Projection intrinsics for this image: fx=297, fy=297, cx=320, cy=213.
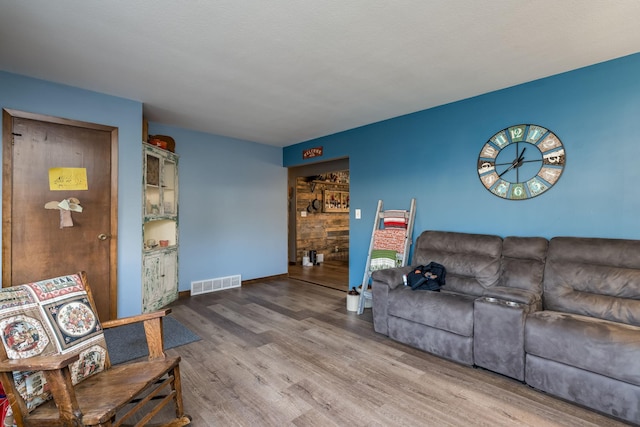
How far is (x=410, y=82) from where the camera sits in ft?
9.86

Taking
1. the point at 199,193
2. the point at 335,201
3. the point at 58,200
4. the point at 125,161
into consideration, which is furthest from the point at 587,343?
the point at 335,201

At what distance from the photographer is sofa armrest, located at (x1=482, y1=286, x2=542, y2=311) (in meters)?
2.39

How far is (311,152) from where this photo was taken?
209 inches

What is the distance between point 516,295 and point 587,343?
550 millimetres

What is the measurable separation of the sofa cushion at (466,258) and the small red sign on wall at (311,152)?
2.51 meters

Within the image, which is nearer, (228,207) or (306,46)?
(306,46)

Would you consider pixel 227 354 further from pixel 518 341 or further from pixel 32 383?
pixel 518 341

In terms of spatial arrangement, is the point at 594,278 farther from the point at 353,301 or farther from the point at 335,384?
the point at 353,301

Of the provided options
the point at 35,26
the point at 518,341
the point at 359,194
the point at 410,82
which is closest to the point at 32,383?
the point at 35,26

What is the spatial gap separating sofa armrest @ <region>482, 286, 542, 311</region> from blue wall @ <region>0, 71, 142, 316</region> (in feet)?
12.3

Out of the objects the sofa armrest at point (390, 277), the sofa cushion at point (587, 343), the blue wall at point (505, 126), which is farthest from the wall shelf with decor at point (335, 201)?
the sofa cushion at point (587, 343)

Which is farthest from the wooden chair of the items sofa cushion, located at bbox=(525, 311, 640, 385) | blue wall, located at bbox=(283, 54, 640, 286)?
blue wall, located at bbox=(283, 54, 640, 286)

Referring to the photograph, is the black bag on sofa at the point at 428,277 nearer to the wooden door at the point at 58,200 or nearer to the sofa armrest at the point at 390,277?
the sofa armrest at the point at 390,277

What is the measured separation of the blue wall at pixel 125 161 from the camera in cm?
311
